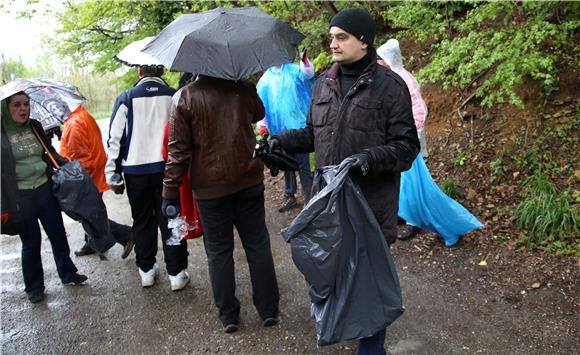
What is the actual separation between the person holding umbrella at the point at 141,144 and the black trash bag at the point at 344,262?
1691 millimetres

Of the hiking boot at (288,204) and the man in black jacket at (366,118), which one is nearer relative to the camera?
the man in black jacket at (366,118)

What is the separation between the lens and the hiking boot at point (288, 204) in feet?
17.6

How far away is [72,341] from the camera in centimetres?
324

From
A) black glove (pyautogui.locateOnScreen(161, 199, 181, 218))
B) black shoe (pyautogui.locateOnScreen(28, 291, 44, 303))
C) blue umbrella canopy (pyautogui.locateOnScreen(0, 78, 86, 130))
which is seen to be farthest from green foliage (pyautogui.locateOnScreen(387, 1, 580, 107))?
black shoe (pyautogui.locateOnScreen(28, 291, 44, 303))

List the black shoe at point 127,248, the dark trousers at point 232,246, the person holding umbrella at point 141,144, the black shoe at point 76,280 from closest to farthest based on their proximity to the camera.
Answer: the dark trousers at point 232,246
the person holding umbrella at point 141,144
the black shoe at point 76,280
the black shoe at point 127,248

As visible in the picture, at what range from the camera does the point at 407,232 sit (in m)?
4.33

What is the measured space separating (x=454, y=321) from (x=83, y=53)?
28.5 ft

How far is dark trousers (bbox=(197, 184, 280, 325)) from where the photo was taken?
3006 mm

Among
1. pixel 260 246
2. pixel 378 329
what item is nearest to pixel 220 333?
pixel 260 246

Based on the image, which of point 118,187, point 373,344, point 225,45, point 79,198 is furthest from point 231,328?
point 225,45

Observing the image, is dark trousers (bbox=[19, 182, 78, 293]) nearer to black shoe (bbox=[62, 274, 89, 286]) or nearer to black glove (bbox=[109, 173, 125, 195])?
black shoe (bbox=[62, 274, 89, 286])

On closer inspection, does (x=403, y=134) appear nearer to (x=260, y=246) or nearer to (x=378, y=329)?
(x=378, y=329)

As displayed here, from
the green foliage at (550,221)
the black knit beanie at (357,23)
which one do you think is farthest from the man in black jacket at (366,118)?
the green foliage at (550,221)

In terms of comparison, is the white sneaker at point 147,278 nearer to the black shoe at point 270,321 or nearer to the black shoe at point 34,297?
the black shoe at point 34,297
